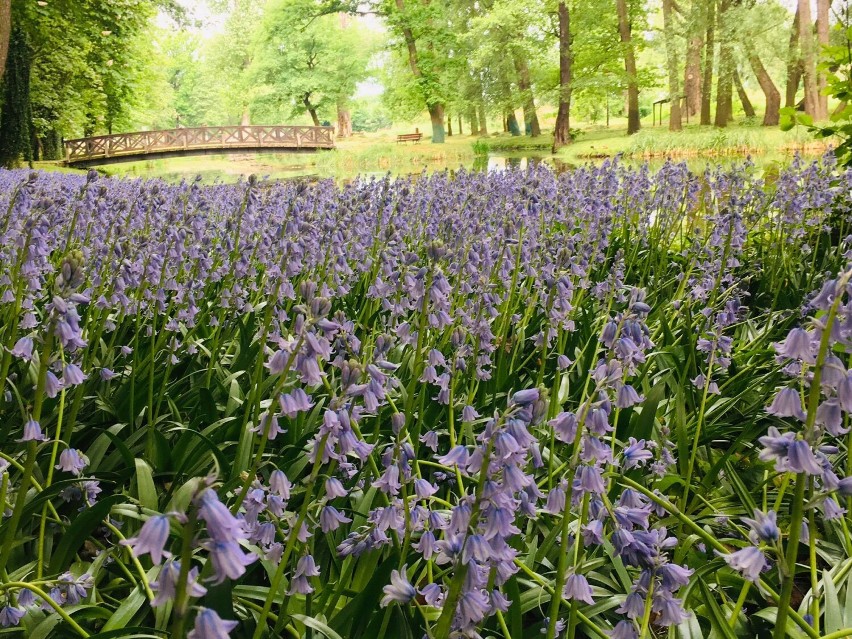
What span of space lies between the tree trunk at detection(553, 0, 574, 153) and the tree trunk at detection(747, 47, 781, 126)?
690cm

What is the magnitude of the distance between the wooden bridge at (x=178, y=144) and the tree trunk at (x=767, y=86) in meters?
18.3

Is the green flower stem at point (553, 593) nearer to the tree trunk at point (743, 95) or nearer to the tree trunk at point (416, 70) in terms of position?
the tree trunk at point (743, 95)

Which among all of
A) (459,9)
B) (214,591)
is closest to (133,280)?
(214,591)

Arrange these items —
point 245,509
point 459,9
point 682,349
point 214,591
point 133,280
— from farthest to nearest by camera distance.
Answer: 1. point 459,9
2. point 682,349
3. point 133,280
4. point 245,509
5. point 214,591

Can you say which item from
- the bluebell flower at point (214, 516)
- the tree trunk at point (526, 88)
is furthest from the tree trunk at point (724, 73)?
the bluebell flower at point (214, 516)

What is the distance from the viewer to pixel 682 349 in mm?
3611

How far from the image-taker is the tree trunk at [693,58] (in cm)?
2406

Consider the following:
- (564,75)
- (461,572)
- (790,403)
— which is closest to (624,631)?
(461,572)

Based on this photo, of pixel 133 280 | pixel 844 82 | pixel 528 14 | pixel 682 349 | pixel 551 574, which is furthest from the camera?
pixel 528 14

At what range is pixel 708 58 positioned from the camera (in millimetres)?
25188

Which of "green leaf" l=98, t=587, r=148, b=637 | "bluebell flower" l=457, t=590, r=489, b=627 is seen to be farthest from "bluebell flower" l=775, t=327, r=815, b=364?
"green leaf" l=98, t=587, r=148, b=637

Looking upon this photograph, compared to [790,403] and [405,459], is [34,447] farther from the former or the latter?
[790,403]

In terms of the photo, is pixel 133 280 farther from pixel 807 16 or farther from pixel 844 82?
pixel 807 16

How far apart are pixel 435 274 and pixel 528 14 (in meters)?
27.8
